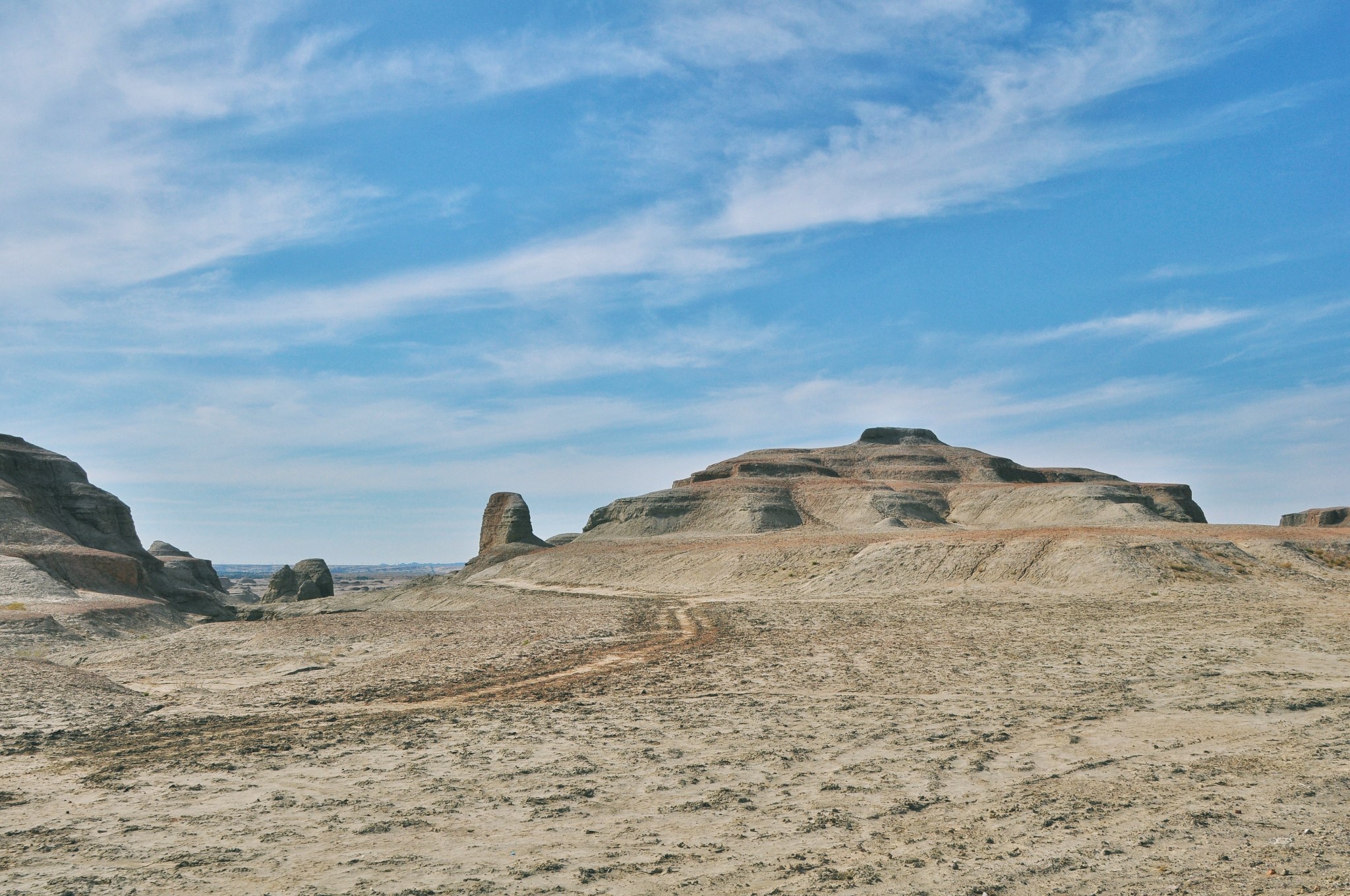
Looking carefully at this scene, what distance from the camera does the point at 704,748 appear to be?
11203 mm

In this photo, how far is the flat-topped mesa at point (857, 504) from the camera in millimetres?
78438

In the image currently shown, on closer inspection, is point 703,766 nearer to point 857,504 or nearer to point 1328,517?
point 857,504

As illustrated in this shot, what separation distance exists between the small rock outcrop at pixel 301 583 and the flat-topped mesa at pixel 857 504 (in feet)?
A: 71.7

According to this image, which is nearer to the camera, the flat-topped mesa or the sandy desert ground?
the sandy desert ground

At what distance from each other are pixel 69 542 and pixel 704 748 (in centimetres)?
5205

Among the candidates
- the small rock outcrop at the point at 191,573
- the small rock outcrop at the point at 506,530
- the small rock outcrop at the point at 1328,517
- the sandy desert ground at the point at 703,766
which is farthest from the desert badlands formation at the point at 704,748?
the small rock outcrop at the point at 1328,517

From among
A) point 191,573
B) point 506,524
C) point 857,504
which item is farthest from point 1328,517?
point 191,573

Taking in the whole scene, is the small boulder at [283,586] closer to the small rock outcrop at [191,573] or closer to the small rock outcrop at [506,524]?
the small rock outcrop at [191,573]


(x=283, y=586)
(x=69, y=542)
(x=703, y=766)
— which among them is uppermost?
(x=69, y=542)

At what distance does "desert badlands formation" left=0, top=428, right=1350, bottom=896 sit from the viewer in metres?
7.45

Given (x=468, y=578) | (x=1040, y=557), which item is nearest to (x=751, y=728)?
(x=1040, y=557)

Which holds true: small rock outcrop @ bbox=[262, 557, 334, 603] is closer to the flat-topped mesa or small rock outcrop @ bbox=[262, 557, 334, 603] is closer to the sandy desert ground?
the flat-topped mesa

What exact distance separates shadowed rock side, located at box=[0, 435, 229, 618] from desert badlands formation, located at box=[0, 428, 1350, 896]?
A: 871 cm

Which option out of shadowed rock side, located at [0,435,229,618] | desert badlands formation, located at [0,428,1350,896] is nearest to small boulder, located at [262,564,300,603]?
shadowed rock side, located at [0,435,229,618]
